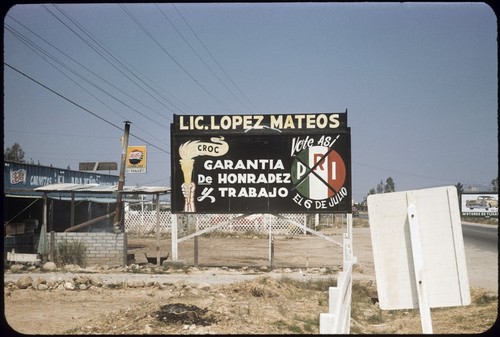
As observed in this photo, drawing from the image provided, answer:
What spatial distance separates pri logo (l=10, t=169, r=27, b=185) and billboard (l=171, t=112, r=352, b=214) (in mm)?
8874

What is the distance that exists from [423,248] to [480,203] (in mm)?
73911

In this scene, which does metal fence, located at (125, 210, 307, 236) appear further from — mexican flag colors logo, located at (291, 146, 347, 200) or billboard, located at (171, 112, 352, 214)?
mexican flag colors logo, located at (291, 146, 347, 200)

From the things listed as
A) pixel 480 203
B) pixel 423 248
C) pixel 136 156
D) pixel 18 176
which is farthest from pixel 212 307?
pixel 480 203

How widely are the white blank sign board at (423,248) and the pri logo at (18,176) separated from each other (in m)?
19.8

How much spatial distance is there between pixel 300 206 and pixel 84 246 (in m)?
6.46

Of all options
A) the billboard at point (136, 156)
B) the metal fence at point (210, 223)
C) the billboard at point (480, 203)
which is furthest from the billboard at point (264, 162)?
the billboard at point (480, 203)

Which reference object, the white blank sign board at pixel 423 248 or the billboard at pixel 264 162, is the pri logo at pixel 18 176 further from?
the white blank sign board at pixel 423 248

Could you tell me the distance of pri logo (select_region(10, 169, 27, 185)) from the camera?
21.5m

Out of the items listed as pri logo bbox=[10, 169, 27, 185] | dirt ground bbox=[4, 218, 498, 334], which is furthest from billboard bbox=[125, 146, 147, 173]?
dirt ground bbox=[4, 218, 498, 334]

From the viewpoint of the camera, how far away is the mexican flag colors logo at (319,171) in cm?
1553

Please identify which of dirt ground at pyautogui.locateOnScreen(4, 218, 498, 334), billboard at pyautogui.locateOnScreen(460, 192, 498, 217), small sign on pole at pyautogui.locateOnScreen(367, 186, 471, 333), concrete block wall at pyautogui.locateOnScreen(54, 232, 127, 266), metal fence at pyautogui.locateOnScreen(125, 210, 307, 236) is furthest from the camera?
billboard at pyautogui.locateOnScreen(460, 192, 498, 217)

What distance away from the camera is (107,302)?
35.0ft

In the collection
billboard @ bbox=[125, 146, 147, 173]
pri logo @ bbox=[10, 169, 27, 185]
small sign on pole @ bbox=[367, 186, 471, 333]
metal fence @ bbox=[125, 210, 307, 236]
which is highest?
billboard @ bbox=[125, 146, 147, 173]

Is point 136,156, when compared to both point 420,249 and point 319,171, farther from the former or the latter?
point 420,249
